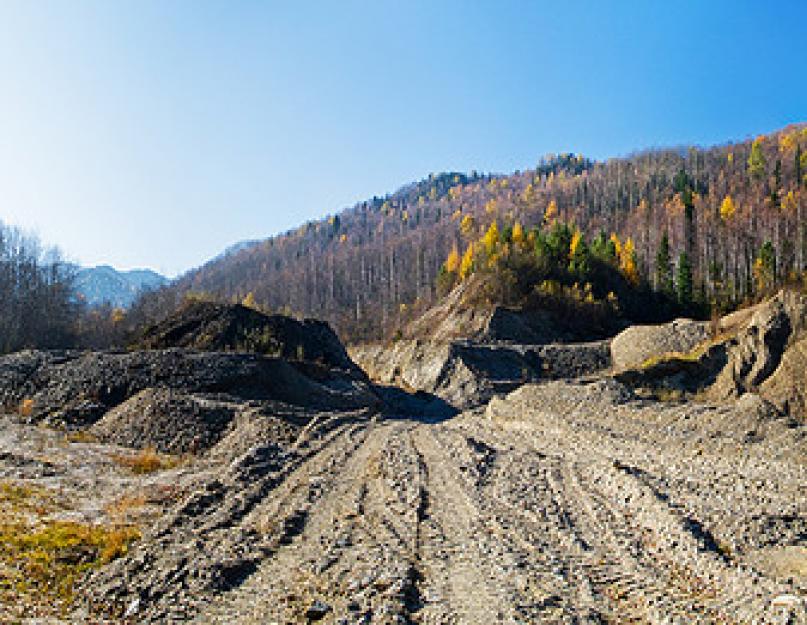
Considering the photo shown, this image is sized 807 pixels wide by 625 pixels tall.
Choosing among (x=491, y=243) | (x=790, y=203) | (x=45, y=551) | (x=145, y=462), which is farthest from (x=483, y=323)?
(x=790, y=203)

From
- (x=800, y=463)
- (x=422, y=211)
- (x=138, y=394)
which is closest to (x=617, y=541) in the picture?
(x=800, y=463)

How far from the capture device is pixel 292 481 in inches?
461

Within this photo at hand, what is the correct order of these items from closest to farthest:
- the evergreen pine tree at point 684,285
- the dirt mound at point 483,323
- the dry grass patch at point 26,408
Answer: the dry grass patch at point 26,408, the dirt mound at point 483,323, the evergreen pine tree at point 684,285

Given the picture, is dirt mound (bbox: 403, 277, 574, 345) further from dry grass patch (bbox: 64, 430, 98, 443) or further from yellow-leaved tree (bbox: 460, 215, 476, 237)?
yellow-leaved tree (bbox: 460, 215, 476, 237)

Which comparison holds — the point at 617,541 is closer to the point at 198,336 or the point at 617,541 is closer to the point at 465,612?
the point at 465,612

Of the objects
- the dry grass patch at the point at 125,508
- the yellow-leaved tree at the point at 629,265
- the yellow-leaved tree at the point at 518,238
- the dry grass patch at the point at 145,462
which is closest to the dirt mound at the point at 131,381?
the dry grass patch at the point at 145,462

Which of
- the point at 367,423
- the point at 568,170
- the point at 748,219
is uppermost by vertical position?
the point at 568,170

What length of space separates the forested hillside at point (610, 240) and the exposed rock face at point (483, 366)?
16726mm

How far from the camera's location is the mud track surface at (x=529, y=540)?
572cm

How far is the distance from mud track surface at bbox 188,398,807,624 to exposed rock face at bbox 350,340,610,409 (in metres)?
22.4

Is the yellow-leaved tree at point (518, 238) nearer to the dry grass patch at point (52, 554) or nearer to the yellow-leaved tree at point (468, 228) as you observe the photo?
the yellow-leaved tree at point (468, 228)

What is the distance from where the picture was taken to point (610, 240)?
7675 cm

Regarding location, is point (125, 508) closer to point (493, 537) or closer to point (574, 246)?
point (493, 537)

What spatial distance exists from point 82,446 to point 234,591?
12.4 meters
